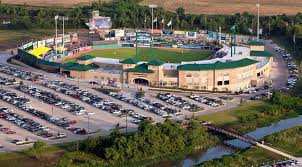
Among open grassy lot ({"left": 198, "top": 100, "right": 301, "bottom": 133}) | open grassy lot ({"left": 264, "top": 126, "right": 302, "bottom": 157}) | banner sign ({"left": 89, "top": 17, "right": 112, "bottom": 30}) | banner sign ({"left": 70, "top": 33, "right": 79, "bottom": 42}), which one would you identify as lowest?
open grassy lot ({"left": 264, "top": 126, "right": 302, "bottom": 157})

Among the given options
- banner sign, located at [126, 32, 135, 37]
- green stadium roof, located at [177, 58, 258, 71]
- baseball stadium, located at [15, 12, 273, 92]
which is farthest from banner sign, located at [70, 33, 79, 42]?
green stadium roof, located at [177, 58, 258, 71]

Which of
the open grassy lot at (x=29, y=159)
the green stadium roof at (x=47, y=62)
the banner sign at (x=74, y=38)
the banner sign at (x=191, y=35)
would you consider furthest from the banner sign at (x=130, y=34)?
the open grassy lot at (x=29, y=159)

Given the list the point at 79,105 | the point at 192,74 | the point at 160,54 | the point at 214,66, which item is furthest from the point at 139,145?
→ the point at 160,54

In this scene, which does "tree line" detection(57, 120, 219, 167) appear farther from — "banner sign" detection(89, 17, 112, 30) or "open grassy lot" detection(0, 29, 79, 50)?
"banner sign" detection(89, 17, 112, 30)

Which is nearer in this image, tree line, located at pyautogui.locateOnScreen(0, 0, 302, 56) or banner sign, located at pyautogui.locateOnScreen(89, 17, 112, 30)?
banner sign, located at pyautogui.locateOnScreen(89, 17, 112, 30)

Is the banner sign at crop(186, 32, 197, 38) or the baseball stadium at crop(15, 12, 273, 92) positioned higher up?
the banner sign at crop(186, 32, 197, 38)

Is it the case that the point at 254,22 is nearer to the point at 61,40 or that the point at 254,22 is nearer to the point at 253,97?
the point at 61,40

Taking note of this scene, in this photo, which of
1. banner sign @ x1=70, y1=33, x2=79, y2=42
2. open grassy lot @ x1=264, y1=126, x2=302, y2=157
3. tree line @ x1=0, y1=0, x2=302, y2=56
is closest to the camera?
open grassy lot @ x1=264, y1=126, x2=302, y2=157

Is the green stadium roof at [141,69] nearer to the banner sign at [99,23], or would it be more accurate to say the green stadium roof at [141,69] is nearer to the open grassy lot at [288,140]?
the open grassy lot at [288,140]
